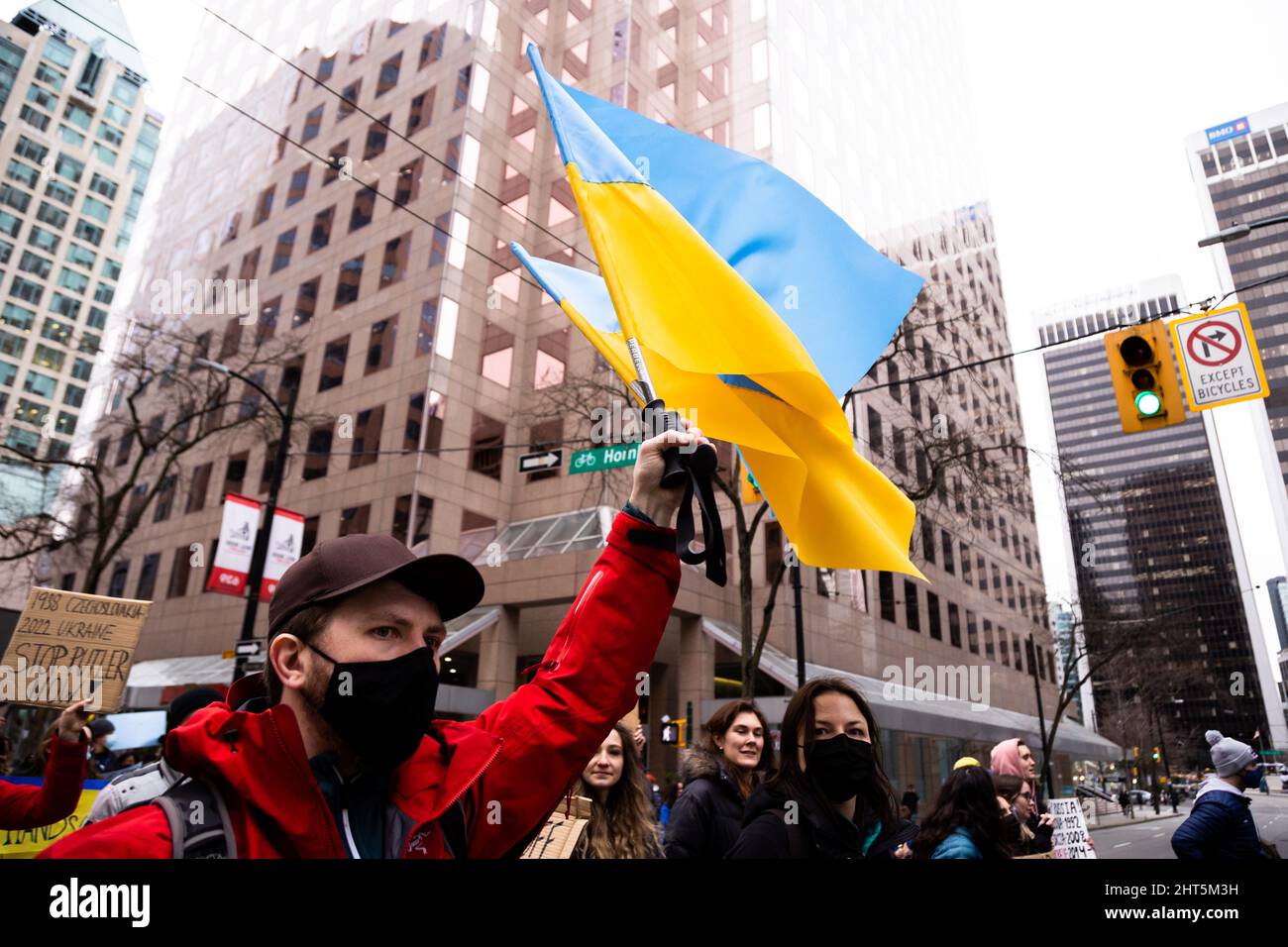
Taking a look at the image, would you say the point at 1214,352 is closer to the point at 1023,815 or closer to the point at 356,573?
the point at 1023,815

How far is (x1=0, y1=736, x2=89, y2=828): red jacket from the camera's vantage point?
12.6 ft

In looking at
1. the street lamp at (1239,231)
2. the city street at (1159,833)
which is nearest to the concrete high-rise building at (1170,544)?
the city street at (1159,833)

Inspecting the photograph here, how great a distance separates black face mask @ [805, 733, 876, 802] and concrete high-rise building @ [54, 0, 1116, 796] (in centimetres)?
1941

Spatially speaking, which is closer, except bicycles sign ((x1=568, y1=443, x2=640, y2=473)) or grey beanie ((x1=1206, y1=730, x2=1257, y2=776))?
grey beanie ((x1=1206, y1=730, x2=1257, y2=776))

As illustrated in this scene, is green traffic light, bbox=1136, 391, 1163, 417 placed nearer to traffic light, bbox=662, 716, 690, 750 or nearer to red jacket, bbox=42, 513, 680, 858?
red jacket, bbox=42, 513, 680, 858

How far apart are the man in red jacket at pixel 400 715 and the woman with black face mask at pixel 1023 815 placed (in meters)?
4.45

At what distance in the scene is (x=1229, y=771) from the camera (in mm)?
5172

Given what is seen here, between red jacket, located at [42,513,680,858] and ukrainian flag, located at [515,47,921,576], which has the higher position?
ukrainian flag, located at [515,47,921,576]

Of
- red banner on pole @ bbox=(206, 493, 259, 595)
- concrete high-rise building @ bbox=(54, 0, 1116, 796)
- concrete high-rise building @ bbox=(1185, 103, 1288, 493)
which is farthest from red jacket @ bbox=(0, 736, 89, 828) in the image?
concrete high-rise building @ bbox=(54, 0, 1116, 796)

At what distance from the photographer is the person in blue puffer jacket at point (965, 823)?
11.8ft

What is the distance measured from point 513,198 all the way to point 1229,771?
3224 cm

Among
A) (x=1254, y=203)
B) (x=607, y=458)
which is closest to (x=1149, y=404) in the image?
(x=607, y=458)
